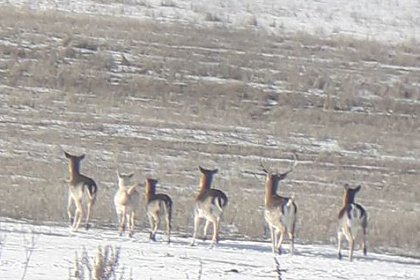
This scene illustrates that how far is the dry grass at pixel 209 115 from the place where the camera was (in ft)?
79.9

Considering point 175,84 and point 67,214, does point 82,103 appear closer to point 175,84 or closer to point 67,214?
point 175,84

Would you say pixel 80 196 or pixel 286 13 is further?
pixel 286 13

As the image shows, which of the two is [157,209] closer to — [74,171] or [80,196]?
[80,196]

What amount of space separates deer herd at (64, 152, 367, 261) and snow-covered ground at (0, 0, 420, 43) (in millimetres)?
21747

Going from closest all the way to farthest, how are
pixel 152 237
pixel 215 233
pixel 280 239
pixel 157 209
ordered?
pixel 280 239 < pixel 215 233 < pixel 152 237 < pixel 157 209

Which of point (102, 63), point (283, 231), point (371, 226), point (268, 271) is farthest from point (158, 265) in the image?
point (102, 63)

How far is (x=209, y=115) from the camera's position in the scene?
33.2m

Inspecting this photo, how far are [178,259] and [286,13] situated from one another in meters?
29.0

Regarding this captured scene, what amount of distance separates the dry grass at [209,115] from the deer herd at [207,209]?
0.99 meters

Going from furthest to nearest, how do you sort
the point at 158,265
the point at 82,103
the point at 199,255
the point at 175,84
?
1. the point at 175,84
2. the point at 82,103
3. the point at 199,255
4. the point at 158,265

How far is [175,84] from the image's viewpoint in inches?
1394

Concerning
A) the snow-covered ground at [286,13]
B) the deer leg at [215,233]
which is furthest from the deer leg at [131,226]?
the snow-covered ground at [286,13]

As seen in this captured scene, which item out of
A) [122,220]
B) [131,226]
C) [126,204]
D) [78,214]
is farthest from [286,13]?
[131,226]

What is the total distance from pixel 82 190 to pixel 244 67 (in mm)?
17924
